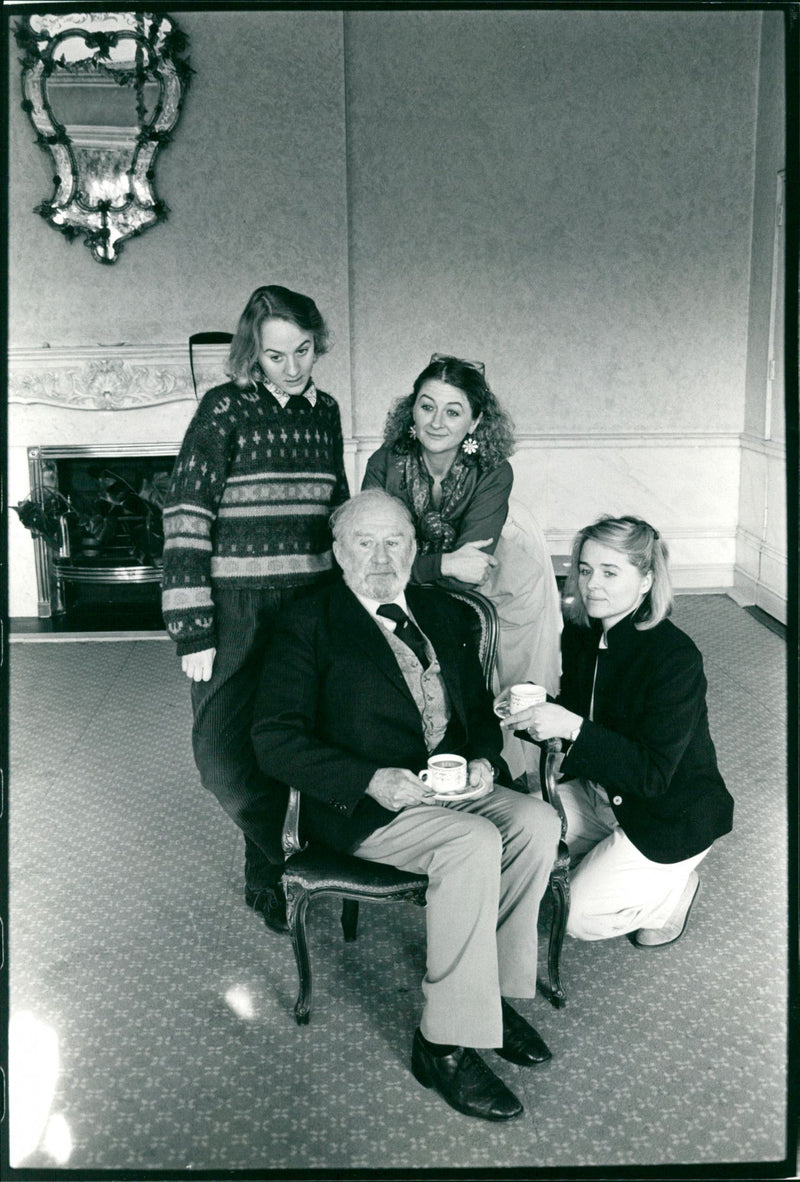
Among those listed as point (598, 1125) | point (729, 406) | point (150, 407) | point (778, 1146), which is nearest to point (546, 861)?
point (598, 1125)

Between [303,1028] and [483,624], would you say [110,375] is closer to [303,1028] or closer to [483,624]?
[483,624]

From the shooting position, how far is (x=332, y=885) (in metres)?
2.27

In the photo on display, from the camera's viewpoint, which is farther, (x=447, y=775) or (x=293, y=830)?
(x=293, y=830)

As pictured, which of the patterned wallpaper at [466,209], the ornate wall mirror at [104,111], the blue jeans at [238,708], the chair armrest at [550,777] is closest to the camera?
the chair armrest at [550,777]

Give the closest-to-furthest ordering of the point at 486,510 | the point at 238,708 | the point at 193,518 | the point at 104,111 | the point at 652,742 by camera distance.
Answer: the point at 652,742
the point at 193,518
the point at 238,708
the point at 486,510
the point at 104,111

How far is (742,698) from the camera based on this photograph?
4.50 metres

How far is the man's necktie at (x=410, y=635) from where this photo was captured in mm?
2435

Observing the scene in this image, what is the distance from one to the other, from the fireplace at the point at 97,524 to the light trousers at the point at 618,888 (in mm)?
3775

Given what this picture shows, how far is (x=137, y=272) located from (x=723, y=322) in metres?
3.40

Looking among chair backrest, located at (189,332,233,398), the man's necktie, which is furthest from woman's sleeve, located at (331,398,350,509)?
chair backrest, located at (189,332,233,398)

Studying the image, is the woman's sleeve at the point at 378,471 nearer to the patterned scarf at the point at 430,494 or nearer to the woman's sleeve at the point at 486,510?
the patterned scarf at the point at 430,494

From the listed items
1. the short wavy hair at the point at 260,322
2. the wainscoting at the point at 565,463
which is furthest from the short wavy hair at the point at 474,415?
the wainscoting at the point at 565,463

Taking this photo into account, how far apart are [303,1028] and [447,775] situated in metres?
0.70

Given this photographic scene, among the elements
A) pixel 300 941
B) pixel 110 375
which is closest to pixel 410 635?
pixel 300 941
